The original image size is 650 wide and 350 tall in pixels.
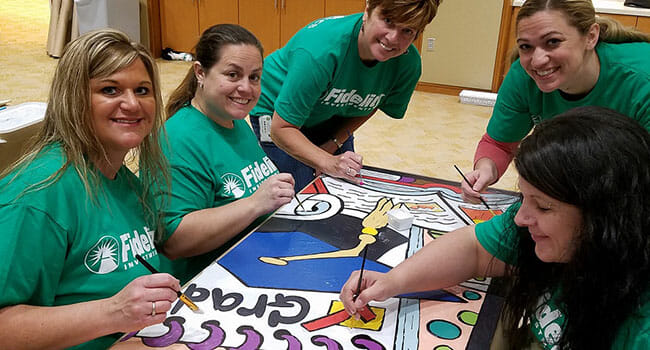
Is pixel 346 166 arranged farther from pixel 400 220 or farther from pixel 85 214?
pixel 85 214

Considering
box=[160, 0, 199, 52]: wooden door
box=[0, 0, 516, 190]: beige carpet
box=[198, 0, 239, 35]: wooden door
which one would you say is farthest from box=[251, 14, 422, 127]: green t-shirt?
box=[160, 0, 199, 52]: wooden door

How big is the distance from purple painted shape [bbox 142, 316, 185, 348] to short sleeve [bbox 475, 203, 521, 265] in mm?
722

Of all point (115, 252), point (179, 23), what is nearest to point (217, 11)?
point (179, 23)

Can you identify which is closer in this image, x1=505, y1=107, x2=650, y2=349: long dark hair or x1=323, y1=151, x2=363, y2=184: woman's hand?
x1=505, y1=107, x2=650, y2=349: long dark hair

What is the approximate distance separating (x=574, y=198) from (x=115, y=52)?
95cm

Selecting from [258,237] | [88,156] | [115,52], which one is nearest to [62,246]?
[88,156]

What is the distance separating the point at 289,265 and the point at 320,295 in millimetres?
151

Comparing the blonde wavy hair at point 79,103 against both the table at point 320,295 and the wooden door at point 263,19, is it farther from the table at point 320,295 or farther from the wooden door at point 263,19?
the wooden door at point 263,19

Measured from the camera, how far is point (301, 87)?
6.43ft

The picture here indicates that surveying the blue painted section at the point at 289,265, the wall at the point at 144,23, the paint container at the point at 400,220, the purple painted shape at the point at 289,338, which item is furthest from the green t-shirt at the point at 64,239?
the wall at the point at 144,23

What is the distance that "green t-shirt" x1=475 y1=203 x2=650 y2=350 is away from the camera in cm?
92

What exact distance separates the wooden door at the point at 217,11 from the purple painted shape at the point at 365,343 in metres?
5.85

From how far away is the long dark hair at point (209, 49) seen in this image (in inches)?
67.6

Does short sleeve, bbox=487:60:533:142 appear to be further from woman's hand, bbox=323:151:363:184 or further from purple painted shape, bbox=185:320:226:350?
purple painted shape, bbox=185:320:226:350
